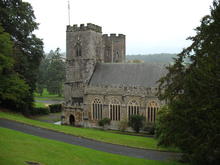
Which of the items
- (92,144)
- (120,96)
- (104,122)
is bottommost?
(104,122)

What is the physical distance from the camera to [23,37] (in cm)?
4169

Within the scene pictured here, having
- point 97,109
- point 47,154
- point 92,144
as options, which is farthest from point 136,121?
point 47,154

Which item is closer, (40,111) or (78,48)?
(78,48)


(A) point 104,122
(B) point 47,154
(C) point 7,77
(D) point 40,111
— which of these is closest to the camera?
(B) point 47,154

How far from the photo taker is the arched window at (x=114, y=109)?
130 ft

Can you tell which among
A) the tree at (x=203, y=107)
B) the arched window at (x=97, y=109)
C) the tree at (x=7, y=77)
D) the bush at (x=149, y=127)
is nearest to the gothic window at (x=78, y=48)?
the arched window at (x=97, y=109)

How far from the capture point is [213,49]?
53.5 feet

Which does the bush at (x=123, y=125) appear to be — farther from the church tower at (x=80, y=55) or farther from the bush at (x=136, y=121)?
the church tower at (x=80, y=55)

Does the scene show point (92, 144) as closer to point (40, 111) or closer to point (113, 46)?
point (40, 111)

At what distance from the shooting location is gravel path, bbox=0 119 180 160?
73.7 feet

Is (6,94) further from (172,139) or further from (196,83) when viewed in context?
(196,83)

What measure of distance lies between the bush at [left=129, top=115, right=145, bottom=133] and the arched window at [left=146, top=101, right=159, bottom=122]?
1.16 metres

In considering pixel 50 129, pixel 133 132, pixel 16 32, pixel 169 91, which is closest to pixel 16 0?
pixel 16 32

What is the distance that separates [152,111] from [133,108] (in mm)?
2852
